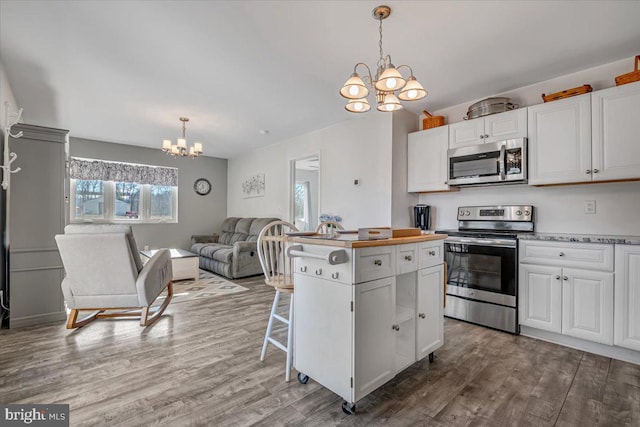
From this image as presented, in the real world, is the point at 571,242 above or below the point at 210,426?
above

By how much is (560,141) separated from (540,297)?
1442 millimetres

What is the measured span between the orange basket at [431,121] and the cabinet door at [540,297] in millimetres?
1882

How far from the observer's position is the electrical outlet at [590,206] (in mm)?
2742

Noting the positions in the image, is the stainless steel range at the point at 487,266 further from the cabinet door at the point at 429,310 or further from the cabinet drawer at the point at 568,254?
the cabinet door at the point at 429,310

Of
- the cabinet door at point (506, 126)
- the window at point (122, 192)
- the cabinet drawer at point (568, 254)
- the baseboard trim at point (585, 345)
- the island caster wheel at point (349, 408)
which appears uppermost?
the cabinet door at point (506, 126)

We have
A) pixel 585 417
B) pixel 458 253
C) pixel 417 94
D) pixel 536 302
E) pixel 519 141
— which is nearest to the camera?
pixel 585 417

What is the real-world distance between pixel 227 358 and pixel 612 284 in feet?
10.1

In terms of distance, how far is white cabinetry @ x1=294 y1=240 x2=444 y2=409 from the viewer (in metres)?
1.57

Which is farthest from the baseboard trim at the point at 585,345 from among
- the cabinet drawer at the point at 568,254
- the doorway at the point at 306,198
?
the doorway at the point at 306,198

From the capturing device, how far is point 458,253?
10.6 feet

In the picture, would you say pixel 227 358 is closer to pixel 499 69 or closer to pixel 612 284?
pixel 612 284

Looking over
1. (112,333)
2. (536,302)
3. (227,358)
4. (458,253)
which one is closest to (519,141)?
(458,253)

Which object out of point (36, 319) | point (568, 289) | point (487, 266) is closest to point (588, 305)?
point (568, 289)

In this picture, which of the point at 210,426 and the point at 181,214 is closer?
the point at 210,426
